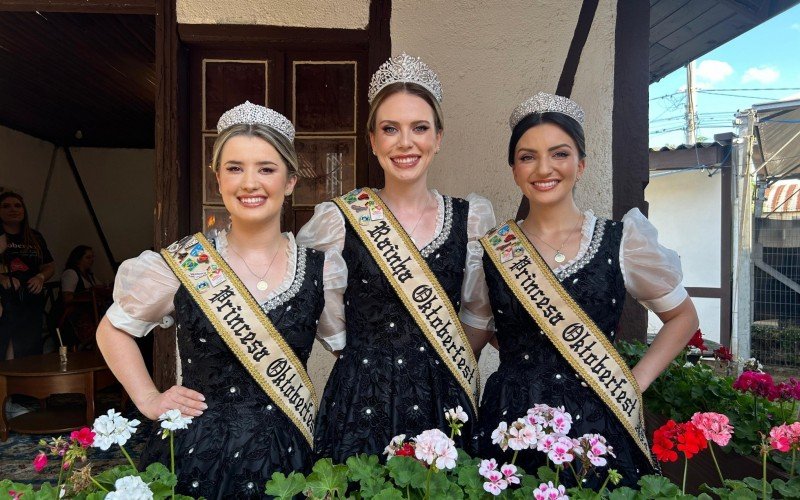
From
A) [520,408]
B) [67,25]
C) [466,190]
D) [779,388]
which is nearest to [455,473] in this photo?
[520,408]

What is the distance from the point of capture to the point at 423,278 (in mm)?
1504

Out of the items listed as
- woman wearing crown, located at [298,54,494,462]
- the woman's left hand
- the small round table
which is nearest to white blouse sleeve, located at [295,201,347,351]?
woman wearing crown, located at [298,54,494,462]

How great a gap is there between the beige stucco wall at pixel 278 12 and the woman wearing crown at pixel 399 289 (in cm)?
129

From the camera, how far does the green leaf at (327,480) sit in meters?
0.88

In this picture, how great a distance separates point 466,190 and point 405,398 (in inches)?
59.5

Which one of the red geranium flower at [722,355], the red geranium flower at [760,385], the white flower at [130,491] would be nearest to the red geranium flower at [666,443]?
the red geranium flower at [760,385]

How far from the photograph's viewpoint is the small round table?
3.88 metres

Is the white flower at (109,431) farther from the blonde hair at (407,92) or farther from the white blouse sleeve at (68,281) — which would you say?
the white blouse sleeve at (68,281)

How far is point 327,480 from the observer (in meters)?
0.91

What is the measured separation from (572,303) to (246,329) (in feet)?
A: 2.74

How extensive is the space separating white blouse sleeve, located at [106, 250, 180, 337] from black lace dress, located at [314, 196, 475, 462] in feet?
1.56

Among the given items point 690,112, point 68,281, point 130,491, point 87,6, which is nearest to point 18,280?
point 68,281

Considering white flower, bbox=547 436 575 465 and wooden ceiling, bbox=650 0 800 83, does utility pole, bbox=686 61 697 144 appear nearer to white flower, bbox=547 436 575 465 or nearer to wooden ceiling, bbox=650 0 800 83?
wooden ceiling, bbox=650 0 800 83

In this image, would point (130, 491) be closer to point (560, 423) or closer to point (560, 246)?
point (560, 423)
